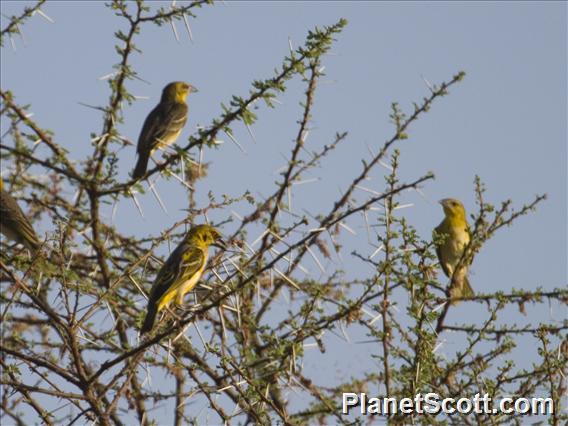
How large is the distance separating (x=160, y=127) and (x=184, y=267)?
2707mm

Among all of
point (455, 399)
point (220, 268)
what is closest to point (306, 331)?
point (220, 268)

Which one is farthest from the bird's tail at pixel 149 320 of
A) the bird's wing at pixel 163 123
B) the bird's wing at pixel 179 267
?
the bird's wing at pixel 163 123

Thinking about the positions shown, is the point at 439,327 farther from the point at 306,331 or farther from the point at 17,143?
the point at 17,143

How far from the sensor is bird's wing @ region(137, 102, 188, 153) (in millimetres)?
8091

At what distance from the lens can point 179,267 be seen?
5.96m

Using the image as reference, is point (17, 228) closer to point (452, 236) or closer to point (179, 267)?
point (179, 267)

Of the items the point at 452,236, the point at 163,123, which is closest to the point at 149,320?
the point at 163,123

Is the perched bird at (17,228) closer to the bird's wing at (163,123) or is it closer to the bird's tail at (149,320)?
the bird's tail at (149,320)

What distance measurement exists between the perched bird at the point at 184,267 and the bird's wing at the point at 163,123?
169 centimetres

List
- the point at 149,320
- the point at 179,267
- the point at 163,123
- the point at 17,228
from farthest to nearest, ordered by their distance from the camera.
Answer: the point at 163,123 → the point at 17,228 → the point at 179,267 → the point at 149,320

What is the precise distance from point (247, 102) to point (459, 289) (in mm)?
2544

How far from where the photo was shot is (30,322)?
762cm

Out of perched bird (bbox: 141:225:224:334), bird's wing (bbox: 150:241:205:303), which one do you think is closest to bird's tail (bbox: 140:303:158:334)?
perched bird (bbox: 141:225:224:334)

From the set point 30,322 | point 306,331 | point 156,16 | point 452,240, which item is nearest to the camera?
point 306,331
